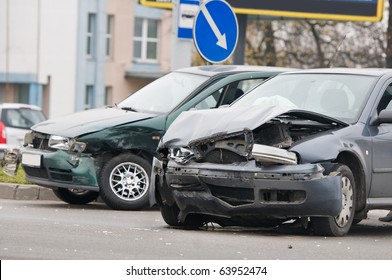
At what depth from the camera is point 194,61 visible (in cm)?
5525

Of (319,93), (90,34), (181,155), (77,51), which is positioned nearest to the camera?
(181,155)

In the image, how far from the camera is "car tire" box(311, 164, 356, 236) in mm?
12320

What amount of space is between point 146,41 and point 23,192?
5148cm

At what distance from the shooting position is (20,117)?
28953 millimetres

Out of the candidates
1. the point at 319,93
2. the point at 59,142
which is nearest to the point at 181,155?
the point at 319,93

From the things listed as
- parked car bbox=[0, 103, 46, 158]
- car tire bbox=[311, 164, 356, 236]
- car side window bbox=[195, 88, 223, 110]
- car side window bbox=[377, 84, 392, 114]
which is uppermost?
car side window bbox=[377, 84, 392, 114]

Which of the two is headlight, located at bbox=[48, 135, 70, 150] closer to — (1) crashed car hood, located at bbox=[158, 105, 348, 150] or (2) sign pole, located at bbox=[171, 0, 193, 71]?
(1) crashed car hood, located at bbox=[158, 105, 348, 150]

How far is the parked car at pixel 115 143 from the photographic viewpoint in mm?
15445

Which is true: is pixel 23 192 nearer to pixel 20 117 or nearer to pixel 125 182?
pixel 125 182

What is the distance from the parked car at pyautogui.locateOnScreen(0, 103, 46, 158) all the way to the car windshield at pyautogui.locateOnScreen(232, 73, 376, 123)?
1363cm

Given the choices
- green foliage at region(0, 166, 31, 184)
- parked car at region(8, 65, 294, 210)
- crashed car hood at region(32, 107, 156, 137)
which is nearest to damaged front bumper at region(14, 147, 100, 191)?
parked car at region(8, 65, 294, 210)

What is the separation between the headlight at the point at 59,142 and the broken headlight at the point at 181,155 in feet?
9.94

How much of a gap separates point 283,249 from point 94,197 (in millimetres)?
5862

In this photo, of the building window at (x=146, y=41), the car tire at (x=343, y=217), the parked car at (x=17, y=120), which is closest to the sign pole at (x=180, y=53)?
the car tire at (x=343, y=217)
